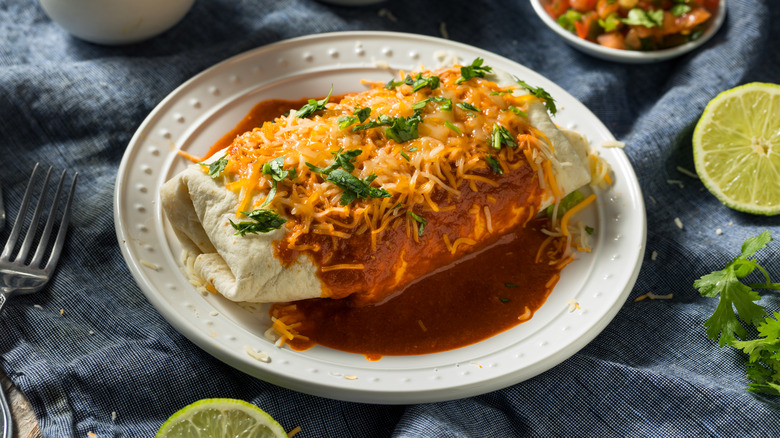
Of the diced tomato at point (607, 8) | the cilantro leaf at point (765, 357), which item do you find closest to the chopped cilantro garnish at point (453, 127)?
the cilantro leaf at point (765, 357)

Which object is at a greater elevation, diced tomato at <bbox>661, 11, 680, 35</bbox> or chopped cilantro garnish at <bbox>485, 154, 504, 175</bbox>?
chopped cilantro garnish at <bbox>485, 154, 504, 175</bbox>

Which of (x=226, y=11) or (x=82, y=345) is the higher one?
(x=226, y=11)

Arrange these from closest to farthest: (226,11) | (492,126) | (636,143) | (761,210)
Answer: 1. (492,126)
2. (761,210)
3. (636,143)
4. (226,11)

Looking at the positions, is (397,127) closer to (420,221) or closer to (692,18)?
(420,221)

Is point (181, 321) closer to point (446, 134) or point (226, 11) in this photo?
point (446, 134)

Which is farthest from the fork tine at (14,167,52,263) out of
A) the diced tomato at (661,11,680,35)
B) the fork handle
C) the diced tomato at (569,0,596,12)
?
the diced tomato at (661,11,680,35)

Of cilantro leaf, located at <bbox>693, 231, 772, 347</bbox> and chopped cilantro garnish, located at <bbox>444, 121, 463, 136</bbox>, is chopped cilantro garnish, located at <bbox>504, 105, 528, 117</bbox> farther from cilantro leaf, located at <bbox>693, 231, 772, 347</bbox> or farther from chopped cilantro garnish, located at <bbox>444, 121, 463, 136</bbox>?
Answer: cilantro leaf, located at <bbox>693, 231, 772, 347</bbox>

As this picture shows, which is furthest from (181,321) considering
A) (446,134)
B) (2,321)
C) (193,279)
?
(446,134)
